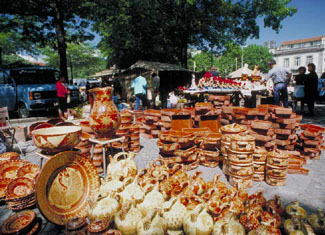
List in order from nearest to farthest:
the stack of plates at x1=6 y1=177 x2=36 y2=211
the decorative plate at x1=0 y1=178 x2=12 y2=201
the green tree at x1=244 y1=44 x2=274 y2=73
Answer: the stack of plates at x1=6 y1=177 x2=36 y2=211 → the decorative plate at x1=0 y1=178 x2=12 y2=201 → the green tree at x1=244 y1=44 x2=274 y2=73

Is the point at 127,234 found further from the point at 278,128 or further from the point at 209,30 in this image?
the point at 209,30

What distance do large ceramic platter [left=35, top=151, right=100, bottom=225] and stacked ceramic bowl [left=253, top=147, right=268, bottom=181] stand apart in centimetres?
269

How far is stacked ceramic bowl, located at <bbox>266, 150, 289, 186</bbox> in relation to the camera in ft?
11.7

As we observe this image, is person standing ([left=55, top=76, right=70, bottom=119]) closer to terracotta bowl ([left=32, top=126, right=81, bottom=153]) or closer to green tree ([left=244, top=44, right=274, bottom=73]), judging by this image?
terracotta bowl ([left=32, top=126, right=81, bottom=153])

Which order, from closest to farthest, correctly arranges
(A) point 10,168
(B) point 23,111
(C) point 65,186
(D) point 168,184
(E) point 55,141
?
(E) point 55,141 → (C) point 65,186 → (D) point 168,184 → (A) point 10,168 → (B) point 23,111

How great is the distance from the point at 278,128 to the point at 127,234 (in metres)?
3.82

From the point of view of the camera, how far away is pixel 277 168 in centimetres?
358

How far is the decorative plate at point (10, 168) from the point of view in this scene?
3.63m

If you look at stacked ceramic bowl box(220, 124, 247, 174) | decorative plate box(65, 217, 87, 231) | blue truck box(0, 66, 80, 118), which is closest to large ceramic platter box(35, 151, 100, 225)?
decorative plate box(65, 217, 87, 231)

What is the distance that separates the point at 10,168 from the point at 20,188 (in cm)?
75

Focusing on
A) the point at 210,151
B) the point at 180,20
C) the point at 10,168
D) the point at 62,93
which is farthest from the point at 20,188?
the point at 180,20

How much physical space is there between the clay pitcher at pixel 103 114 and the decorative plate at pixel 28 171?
1183mm

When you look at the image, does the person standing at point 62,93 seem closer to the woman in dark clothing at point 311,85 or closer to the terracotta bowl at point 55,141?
the terracotta bowl at point 55,141

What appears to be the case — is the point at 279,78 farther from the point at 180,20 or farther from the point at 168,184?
the point at 180,20
